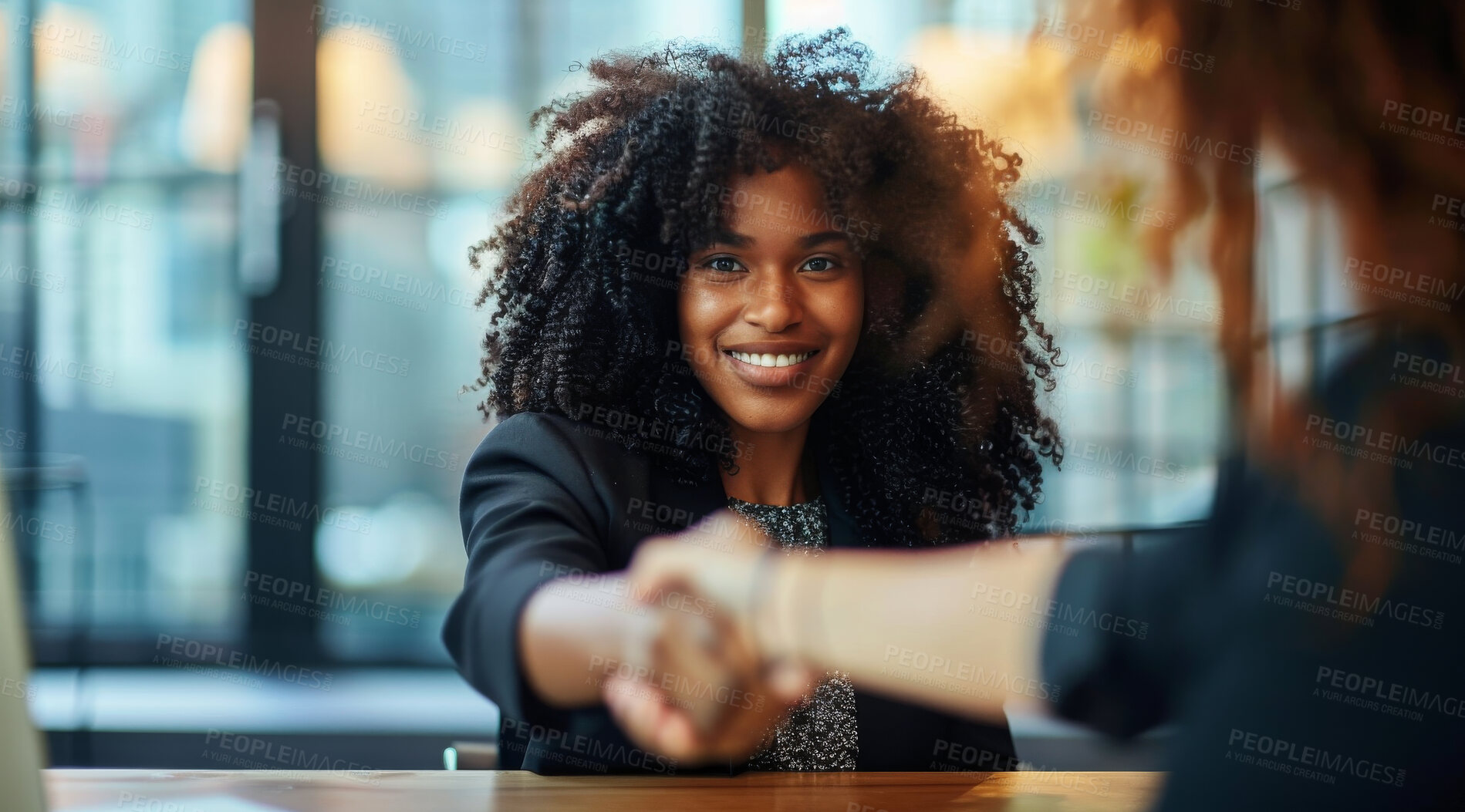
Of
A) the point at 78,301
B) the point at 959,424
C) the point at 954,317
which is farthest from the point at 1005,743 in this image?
the point at 78,301

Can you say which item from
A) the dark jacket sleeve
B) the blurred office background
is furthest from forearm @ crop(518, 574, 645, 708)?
the blurred office background

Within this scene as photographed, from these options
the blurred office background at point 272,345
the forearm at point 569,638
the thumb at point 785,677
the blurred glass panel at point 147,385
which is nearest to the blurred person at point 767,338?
the forearm at point 569,638

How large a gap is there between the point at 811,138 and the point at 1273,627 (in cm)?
70

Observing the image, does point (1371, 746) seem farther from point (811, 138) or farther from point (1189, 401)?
point (1189, 401)

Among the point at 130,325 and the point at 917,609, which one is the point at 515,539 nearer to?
the point at 917,609

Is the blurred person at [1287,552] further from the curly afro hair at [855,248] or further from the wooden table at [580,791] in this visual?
the curly afro hair at [855,248]

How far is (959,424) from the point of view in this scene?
3.52 feet

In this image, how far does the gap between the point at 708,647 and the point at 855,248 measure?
1.80ft

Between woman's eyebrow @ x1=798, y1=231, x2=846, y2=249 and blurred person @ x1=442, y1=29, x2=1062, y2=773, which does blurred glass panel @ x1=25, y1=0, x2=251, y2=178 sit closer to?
blurred person @ x1=442, y1=29, x2=1062, y2=773

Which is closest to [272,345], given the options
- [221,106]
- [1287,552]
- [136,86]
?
[221,106]

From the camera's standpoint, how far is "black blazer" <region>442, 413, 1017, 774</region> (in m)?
0.67

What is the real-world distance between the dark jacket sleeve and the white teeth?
173 millimetres

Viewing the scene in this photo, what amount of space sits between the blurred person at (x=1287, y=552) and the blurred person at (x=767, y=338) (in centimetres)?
38

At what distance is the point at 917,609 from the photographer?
1.38 ft
